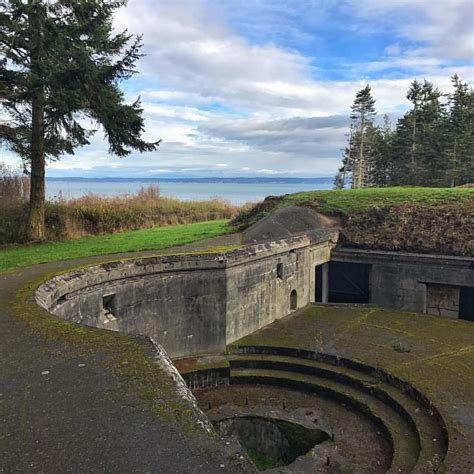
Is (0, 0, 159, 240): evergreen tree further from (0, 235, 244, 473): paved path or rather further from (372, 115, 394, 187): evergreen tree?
(372, 115, 394, 187): evergreen tree

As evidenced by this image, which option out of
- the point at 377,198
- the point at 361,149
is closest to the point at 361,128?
the point at 361,149

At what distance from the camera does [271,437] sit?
28.7ft

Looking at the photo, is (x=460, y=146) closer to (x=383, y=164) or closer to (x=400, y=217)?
(x=383, y=164)

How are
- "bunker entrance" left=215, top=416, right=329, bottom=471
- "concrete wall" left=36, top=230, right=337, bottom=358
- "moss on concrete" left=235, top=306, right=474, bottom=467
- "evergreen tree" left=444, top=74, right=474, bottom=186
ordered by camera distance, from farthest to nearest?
"evergreen tree" left=444, top=74, right=474, bottom=186, "concrete wall" left=36, top=230, right=337, bottom=358, "bunker entrance" left=215, top=416, right=329, bottom=471, "moss on concrete" left=235, top=306, right=474, bottom=467

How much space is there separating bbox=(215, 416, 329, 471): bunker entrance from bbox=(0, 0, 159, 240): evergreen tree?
8.37 meters

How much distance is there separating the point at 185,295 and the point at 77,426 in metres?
7.13

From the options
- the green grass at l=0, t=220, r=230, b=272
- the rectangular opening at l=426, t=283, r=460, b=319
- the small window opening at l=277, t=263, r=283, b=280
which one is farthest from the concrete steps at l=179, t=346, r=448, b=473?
the rectangular opening at l=426, t=283, r=460, b=319

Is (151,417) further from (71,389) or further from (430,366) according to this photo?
(430,366)

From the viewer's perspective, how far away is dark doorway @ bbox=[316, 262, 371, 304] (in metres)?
17.3

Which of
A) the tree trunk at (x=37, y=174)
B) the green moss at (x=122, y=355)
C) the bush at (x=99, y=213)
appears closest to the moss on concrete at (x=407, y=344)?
the green moss at (x=122, y=355)

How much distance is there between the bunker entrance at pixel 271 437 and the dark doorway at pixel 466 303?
8639 millimetres

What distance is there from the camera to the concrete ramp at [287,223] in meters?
15.8

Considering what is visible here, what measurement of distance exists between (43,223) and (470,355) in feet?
39.4

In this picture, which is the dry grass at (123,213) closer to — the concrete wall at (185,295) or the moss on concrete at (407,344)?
the concrete wall at (185,295)
